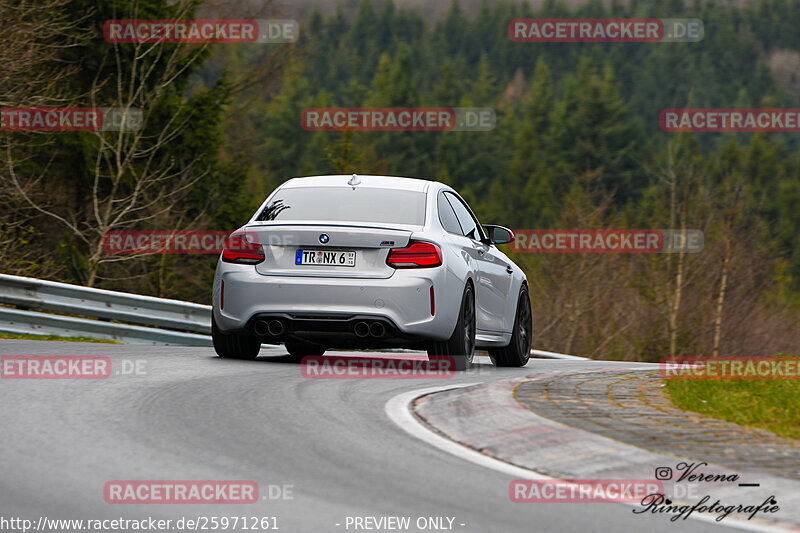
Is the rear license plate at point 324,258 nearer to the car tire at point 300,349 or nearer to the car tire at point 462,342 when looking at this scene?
the car tire at point 462,342

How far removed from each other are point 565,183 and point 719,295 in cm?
7507

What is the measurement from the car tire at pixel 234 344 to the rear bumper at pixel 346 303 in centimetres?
66

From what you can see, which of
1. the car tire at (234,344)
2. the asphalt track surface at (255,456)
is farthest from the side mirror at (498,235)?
the asphalt track surface at (255,456)

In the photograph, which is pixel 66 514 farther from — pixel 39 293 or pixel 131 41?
pixel 131 41

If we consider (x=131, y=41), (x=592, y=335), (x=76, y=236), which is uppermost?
(x=131, y=41)

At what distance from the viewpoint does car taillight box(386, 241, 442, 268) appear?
9875 mm

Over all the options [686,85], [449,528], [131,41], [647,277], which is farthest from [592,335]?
[686,85]

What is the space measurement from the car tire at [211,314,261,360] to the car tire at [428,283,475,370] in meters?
1.69

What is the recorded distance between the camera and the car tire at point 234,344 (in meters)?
10.8

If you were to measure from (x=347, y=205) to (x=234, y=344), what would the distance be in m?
1.64

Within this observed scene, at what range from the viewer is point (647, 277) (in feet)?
136

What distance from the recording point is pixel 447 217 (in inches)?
434

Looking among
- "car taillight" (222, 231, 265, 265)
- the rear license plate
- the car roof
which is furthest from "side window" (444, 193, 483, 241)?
"car taillight" (222, 231, 265, 265)

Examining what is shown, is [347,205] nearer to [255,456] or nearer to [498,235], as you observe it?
[498,235]
